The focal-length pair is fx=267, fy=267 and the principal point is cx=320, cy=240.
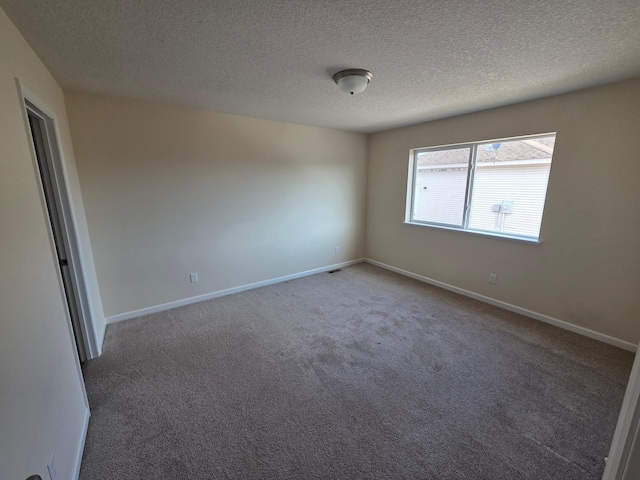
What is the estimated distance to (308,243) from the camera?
4348mm

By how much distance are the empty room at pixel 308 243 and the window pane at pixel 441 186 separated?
33mm

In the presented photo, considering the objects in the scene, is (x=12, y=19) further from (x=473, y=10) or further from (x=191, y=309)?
(x=191, y=309)

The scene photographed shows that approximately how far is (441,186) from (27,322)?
4232 millimetres

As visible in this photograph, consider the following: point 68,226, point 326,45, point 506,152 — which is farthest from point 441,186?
point 68,226

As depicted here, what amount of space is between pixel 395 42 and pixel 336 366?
239 cm

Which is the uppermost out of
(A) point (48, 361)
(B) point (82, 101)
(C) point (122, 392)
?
(B) point (82, 101)

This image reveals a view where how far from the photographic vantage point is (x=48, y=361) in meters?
1.28

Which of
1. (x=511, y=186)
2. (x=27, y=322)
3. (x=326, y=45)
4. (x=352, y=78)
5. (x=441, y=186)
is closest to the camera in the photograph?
(x=27, y=322)

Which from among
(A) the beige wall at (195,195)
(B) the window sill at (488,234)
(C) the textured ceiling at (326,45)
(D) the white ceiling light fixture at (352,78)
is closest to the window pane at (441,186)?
(B) the window sill at (488,234)

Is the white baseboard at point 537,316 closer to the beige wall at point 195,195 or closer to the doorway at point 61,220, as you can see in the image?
the beige wall at point 195,195

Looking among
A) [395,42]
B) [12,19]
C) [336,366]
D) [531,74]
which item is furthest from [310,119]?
[336,366]

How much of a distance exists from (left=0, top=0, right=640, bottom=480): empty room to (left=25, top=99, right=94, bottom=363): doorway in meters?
0.02

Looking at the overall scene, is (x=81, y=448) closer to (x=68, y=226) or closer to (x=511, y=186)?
(x=68, y=226)

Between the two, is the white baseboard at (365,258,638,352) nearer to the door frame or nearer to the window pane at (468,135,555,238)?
the window pane at (468,135,555,238)
